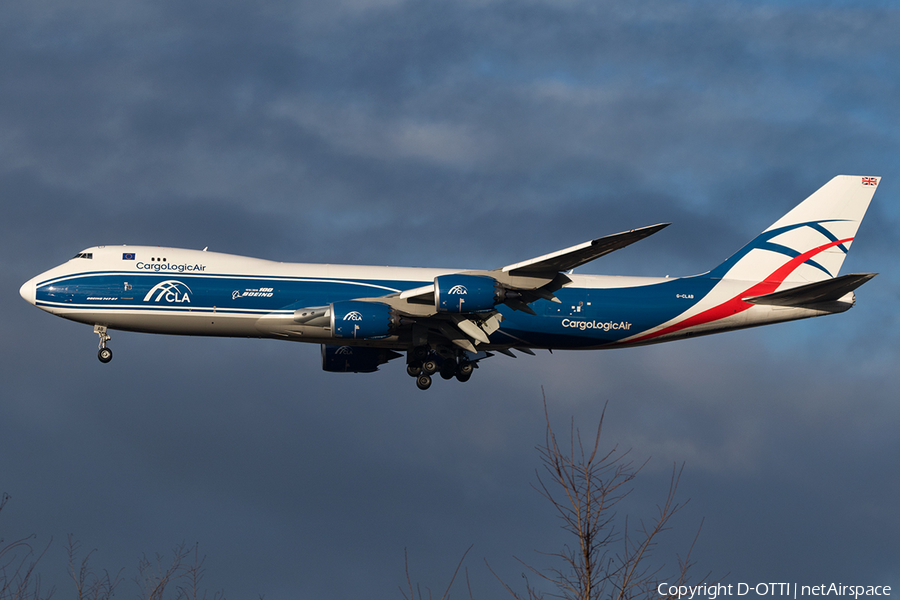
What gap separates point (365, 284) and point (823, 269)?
24188 millimetres

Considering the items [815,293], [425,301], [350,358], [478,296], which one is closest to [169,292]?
[350,358]

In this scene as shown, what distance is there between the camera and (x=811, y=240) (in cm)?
5025

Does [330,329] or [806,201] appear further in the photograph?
[806,201]

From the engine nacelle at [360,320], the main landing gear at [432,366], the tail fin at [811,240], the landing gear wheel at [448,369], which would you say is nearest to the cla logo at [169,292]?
the engine nacelle at [360,320]

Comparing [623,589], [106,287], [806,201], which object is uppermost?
[806,201]

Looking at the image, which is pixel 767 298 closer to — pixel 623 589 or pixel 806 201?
pixel 806 201

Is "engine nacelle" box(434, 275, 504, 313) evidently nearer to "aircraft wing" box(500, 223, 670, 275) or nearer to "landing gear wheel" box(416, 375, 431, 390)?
"aircraft wing" box(500, 223, 670, 275)

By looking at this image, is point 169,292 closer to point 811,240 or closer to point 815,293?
point 815,293

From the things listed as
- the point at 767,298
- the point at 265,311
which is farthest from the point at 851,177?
the point at 265,311

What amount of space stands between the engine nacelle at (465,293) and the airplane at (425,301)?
0.13ft

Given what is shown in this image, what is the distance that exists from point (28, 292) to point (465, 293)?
20.2 metres

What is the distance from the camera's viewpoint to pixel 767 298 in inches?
1843

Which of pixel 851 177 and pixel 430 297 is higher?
pixel 851 177

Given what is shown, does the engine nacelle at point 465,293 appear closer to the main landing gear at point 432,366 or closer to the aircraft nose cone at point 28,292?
the main landing gear at point 432,366
